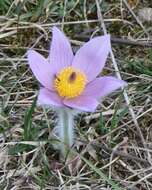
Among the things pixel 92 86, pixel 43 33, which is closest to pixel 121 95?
pixel 92 86

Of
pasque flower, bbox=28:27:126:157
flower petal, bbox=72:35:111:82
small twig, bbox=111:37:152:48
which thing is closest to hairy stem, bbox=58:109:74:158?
pasque flower, bbox=28:27:126:157

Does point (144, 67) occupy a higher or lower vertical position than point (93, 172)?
higher

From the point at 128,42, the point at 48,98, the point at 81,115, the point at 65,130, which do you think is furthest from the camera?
the point at 128,42

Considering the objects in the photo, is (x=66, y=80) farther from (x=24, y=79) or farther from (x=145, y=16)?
(x=145, y=16)

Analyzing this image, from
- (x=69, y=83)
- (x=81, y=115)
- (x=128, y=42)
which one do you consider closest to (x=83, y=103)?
(x=69, y=83)

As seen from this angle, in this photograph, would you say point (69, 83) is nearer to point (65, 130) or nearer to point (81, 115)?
point (65, 130)

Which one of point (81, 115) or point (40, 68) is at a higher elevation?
point (40, 68)
